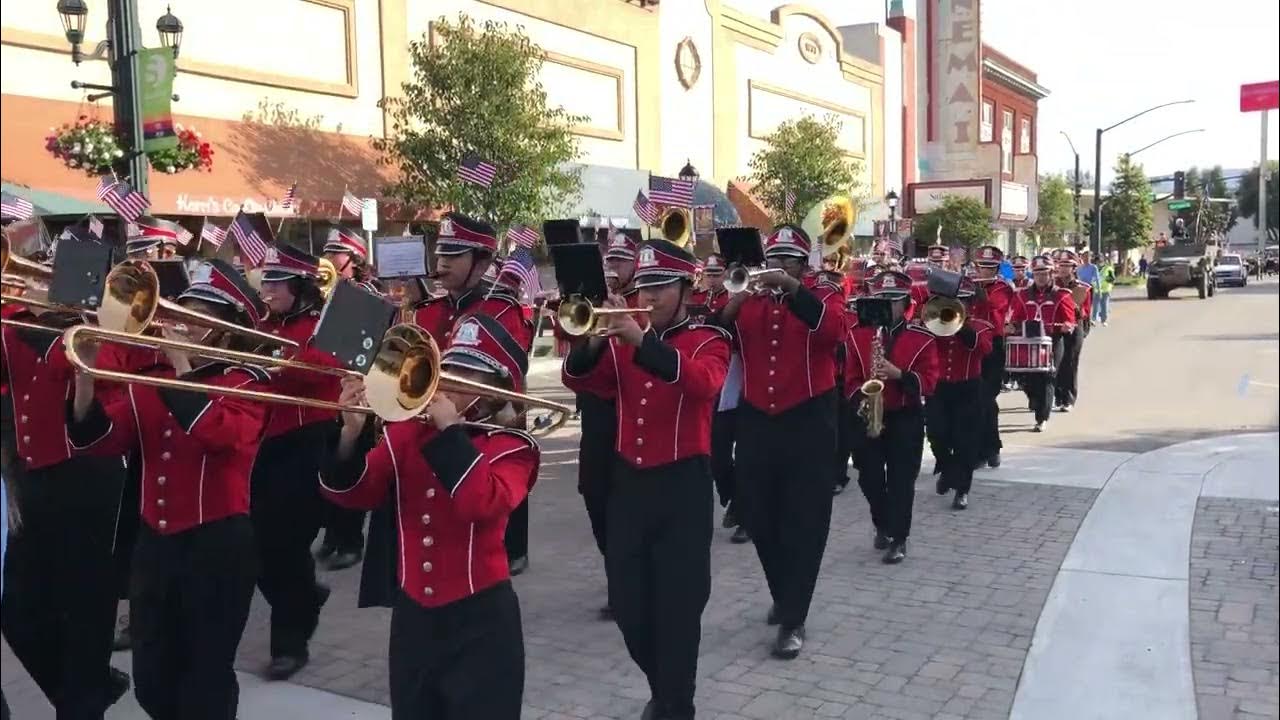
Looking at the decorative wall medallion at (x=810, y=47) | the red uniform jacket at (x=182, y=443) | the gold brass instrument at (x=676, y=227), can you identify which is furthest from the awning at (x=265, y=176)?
the decorative wall medallion at (x=810, y=47)

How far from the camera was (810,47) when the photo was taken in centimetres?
3247

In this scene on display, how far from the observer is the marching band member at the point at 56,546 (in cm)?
406

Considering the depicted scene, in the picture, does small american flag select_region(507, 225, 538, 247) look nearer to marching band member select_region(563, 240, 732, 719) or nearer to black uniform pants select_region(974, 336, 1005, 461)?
marching band member select_region(563, 240, 732, 719)

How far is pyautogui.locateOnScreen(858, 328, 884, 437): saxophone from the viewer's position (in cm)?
678

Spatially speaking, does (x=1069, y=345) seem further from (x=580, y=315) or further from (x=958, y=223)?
(x=958, y=223)

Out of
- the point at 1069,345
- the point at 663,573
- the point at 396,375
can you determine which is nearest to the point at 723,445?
the point at 663,573

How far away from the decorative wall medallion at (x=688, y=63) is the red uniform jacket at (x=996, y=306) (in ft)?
51.2

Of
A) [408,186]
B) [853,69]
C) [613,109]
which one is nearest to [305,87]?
[408,186]

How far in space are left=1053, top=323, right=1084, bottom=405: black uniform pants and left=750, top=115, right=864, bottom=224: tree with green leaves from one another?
1274cm

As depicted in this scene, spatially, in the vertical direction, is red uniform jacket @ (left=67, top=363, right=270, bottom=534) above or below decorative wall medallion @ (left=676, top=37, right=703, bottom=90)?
below

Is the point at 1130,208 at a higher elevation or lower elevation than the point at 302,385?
higher

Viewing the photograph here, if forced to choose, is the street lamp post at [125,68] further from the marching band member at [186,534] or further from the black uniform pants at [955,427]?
the black uniform pants at [955,427]

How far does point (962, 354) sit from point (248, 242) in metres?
5.46

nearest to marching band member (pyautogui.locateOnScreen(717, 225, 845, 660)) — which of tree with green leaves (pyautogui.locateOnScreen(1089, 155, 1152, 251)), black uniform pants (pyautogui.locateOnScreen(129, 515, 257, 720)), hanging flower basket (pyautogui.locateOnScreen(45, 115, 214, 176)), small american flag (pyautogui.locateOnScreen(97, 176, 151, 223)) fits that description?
black uniform pants (pyautogui.locateOnScreen(129, 515, 257, 720))
